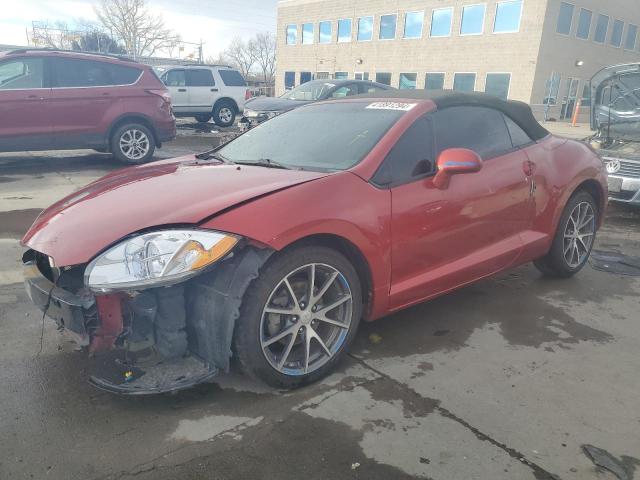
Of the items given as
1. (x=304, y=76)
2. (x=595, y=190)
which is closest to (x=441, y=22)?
(x=304, y=76)

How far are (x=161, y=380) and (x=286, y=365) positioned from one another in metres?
0.65

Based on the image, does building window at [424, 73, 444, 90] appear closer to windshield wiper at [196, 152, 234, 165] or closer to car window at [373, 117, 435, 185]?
windshield wiper at [196, 152, 234, 165]

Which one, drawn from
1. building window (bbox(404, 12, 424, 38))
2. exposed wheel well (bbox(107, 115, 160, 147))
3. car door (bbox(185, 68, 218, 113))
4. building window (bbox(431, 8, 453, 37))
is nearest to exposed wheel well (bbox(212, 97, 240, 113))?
car door (bbox(185, 68, 218, 113))

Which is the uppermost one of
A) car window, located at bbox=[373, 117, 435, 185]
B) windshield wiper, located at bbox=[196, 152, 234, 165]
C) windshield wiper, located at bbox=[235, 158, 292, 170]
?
car window, located at bbox=[373, 117, 435, 185]

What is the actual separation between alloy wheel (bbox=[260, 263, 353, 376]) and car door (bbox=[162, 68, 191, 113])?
14171 millimetres

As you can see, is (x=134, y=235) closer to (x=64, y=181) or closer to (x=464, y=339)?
(x=464, y=339)

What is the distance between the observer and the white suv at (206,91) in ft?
51.2

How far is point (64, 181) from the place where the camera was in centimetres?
774

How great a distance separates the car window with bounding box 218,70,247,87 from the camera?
16.4 metres

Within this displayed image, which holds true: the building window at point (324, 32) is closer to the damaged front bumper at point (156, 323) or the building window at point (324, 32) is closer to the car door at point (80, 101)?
the car door at point (80, 101)

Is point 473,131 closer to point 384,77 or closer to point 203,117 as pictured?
point 203,117

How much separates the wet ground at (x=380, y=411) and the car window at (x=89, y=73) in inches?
231

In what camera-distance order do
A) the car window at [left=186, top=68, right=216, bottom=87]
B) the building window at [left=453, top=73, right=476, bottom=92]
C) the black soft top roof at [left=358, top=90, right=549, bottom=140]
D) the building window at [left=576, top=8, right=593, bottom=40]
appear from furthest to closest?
the building window at [left=453, top=73, right=476, bottom=92], the building window at [left=576, top=8, right=593, bottom=40], the car window at [left=186, top=68, right=216, bottom=87], the black soft top roof at [left=358, top=90, right=549, bottom=140]

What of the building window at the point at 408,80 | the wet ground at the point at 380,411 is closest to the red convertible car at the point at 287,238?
the wet ground at the point at 380,411
